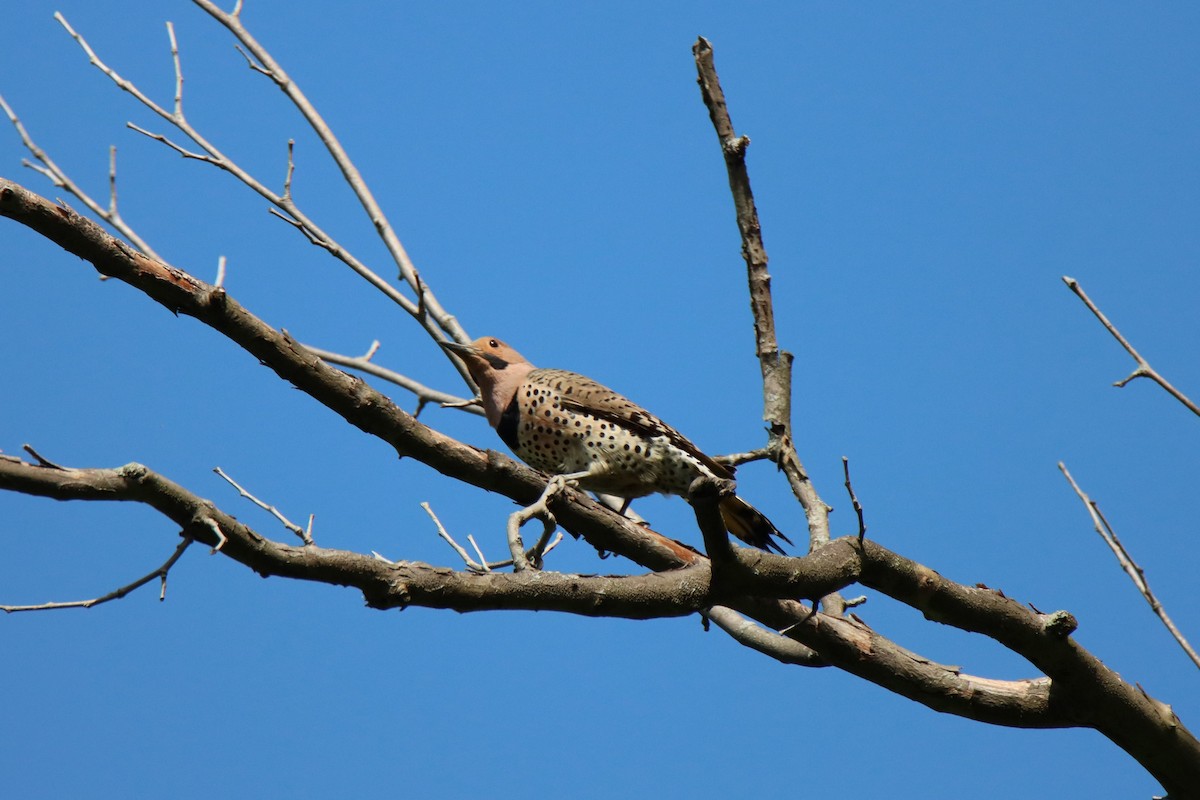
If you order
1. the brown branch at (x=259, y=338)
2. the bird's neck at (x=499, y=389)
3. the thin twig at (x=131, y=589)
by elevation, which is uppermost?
the bird's neck at (x=499, y=389)

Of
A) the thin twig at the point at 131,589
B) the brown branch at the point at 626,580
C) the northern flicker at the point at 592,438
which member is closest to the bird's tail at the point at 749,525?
the northern flicker at the point at 592,438

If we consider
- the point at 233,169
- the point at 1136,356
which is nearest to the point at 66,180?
the point at 233,169

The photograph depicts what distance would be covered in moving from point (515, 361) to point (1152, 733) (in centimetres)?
345

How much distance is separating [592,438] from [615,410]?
0.17 meters

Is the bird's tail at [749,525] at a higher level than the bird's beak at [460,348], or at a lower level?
lower

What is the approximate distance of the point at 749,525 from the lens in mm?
5137

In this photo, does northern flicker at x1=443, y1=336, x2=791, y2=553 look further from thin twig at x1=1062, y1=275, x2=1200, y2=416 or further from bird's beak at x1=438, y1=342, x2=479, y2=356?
thin twig at x1=1062, y1=275, x2=1200, y2=416

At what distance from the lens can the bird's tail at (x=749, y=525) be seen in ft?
16.5

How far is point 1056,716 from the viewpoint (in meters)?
3.67

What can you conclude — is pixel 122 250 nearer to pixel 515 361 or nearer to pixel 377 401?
pixel 377 401

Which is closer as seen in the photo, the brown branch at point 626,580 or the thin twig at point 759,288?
the brown branch at point 626,580

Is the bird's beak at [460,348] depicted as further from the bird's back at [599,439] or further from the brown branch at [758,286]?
the brown branch at [758,286]

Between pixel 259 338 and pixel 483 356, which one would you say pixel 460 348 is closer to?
pixel 483 356

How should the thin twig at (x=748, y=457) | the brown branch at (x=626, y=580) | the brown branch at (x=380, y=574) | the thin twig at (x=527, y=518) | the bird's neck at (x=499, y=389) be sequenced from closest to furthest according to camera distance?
the brown branch at (x=380, y=574) < the brown branch at (x=626, y=580) < the thin twig at (x=527, y=518) < the thin twig at (x=748, y=457) < the bird's neck at (x=499, y=389)
